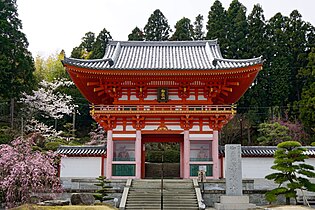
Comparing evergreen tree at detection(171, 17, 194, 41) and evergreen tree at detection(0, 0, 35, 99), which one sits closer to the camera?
evergreen tree at detection(0, 0, 35, 99)

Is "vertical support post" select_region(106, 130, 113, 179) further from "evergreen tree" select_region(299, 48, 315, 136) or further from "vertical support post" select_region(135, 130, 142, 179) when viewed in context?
"evergreen tree" select_region(299, 48, 315, 136)

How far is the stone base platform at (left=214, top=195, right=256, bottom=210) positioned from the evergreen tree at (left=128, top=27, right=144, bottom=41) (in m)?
37.9

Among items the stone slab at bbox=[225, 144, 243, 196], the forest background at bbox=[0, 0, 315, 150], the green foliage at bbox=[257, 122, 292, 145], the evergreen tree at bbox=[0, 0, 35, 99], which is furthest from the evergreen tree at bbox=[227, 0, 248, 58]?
the stone slab at bbox=[225, 144, 243, 196]

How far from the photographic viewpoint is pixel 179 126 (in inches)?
876

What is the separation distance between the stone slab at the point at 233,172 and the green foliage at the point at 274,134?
2055cm

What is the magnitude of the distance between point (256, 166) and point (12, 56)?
24316mm

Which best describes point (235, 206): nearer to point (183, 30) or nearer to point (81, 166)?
point (81, 166)

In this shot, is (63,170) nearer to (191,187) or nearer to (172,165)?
(191,187)

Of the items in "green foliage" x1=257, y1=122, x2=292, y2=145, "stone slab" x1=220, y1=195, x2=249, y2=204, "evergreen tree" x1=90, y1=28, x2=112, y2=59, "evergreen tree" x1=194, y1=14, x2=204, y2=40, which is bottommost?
"stone slab" x1=220, y1=195, x2=249, y2=204

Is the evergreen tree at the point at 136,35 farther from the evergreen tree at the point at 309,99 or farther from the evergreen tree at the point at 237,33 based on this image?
the evergreen tree at the point at 309,99

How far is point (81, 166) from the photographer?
74.8ft

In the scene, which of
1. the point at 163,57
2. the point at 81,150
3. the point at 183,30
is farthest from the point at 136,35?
the point at 81,150

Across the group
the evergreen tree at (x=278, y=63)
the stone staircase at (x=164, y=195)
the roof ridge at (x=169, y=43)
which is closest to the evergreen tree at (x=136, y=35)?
the evergreen tree at (x=278, y=63)

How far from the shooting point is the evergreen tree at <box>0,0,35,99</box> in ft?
113
